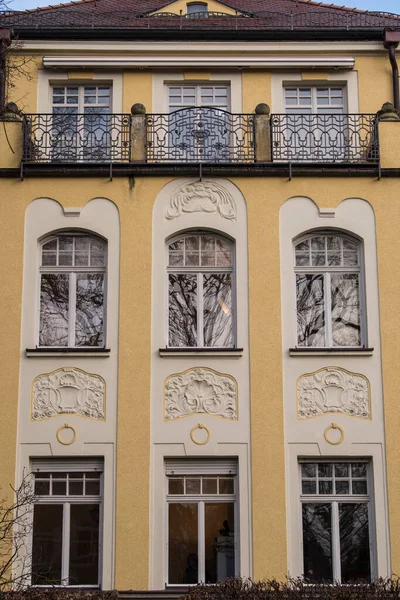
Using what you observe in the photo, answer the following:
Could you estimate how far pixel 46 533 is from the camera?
58.5 feet

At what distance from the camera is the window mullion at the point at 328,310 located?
1888 cm

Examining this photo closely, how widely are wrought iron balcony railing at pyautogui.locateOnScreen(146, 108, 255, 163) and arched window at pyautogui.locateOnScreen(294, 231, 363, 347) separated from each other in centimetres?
206

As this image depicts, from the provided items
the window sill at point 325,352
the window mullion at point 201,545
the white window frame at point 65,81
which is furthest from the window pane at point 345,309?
the white window frame at point 65,81

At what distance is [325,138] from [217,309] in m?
4.01

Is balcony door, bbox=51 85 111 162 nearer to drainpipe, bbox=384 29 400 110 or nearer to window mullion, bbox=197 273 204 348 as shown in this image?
window mullion, bbox=197 273 204 348

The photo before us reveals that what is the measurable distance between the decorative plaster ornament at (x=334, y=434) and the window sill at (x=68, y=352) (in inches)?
155

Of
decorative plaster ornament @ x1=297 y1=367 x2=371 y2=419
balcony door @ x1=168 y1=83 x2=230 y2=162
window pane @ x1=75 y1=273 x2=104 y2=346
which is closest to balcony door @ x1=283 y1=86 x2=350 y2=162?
balcony door @ x1=168 y1=83 x2=230 y2=162

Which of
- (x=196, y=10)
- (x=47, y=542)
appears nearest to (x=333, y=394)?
(x=47, y=542)

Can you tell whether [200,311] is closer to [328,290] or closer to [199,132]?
[328,290]

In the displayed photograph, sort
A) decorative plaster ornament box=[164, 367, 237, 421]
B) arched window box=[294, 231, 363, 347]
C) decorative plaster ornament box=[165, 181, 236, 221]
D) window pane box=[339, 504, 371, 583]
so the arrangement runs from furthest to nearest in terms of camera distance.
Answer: decorative plaster ornament box=[165, 181, 236, 221]
arched window box=[294, 231, 363, 347]
decorative plaster ornament box=[164, 367, 237, 421]
window pane box=[339, 504, 371, 583]

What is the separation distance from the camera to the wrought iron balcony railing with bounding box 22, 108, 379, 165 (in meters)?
19.7

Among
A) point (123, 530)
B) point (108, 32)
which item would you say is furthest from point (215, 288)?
point (108, 32)

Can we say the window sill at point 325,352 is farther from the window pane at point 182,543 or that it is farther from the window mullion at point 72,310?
the window mullion at point 72,310

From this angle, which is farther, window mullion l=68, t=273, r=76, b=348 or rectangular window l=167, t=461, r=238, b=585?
window mullion l=68, t=273, r=76, b=348
